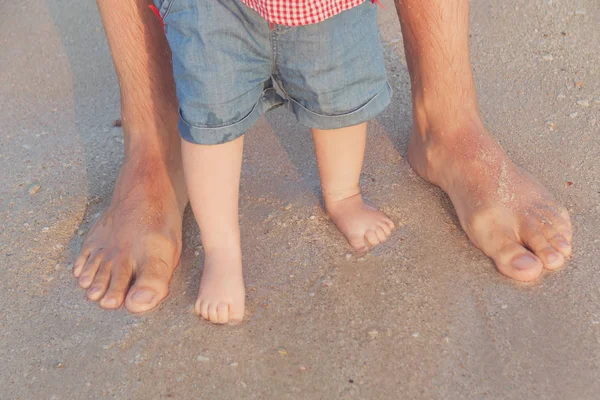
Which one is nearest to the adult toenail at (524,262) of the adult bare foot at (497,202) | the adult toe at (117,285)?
the adult bare foot at (497,202)

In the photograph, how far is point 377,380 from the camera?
1.48 meters

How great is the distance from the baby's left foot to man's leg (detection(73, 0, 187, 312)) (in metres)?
0.46

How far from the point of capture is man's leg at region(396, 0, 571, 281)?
1.73m

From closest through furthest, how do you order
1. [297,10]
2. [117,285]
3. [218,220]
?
[297,10] → [218,220] → [117,285]

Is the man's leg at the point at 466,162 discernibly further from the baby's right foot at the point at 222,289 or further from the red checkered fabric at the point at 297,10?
the baby's right foot at the point at 222,289

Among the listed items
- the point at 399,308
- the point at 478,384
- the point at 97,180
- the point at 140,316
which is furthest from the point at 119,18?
the point at 478,384

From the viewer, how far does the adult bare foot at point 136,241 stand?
68.2 inches

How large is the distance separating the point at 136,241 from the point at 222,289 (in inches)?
12.9

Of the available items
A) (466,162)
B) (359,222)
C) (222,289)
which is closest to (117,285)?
(222,289)

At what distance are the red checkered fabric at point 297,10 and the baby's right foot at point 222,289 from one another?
0.63 metres

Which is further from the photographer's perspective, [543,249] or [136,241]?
[136,241]

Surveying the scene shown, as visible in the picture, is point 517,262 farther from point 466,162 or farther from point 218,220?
point 218,220

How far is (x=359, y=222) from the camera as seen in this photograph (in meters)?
1.85

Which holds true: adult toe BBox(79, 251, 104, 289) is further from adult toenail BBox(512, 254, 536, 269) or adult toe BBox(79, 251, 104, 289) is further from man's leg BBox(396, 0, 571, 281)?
adult toenail BBox(512, 254, 536, 269)
